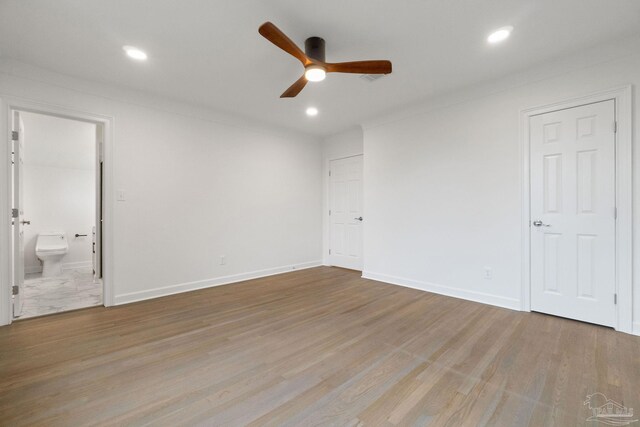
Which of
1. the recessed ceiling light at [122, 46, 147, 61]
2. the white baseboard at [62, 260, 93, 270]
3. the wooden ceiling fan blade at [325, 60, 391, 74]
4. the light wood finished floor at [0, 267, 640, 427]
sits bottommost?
the light wood finished floor at [0, 267, 640, 427]

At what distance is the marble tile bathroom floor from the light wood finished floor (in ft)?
1.09

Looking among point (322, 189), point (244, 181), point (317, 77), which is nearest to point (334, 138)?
point (322, 189)

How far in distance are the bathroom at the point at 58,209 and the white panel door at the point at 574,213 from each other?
16.8ft

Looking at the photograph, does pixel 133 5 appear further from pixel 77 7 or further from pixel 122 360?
pixel 122 360

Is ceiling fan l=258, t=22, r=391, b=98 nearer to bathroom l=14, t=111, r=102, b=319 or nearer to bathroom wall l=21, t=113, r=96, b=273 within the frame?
bathroom l=14, t=111, r=102, b=319

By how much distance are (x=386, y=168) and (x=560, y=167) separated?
2052mm

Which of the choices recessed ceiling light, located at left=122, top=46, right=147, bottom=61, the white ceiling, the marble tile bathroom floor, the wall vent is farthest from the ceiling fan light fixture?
the marble tile bathroom floor

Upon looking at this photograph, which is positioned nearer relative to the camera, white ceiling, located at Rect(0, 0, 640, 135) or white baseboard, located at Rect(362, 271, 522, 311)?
white ceiling, located at Rect(0, 0, 640, 135)

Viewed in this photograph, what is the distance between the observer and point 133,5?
6.59 ft

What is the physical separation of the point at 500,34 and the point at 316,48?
1542 millimetres

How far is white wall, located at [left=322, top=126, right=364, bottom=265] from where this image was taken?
505cm

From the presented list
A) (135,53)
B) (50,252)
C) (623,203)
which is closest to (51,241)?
(50,252)

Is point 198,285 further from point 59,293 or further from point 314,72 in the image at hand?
point 314,72

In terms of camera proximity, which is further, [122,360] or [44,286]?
[44,286]
